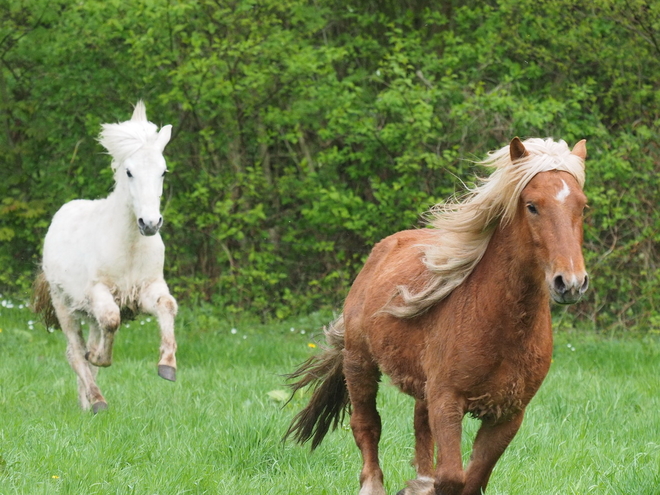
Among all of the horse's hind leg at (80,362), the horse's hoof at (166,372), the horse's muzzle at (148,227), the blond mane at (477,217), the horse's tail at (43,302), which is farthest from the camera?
the horse's tail at (43,302)

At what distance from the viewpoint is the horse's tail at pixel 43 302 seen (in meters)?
7.86

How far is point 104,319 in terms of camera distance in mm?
6410

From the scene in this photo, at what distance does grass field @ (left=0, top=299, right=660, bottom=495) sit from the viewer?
180 inches

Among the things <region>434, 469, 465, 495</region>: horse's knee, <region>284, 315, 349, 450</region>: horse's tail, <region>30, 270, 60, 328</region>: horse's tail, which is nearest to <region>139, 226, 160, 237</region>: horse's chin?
<region>284, 315, 349, 450</region>: horse's tail

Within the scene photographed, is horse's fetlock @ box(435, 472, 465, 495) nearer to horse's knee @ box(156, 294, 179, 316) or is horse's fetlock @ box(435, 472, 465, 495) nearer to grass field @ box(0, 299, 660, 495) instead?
grass field @ box(0, 299, 660, 495)

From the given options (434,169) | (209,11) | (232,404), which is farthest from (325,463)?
(209,11)

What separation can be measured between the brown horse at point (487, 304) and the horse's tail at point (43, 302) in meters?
4.20

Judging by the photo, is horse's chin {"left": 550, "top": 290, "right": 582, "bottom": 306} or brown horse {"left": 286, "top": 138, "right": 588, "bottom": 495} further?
brown horse {"left": 286, "top": 138, "right": 588, "bottom": 495}

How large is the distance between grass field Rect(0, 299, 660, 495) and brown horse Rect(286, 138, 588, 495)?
74cm

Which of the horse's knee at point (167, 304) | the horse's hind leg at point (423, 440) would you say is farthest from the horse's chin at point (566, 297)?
the horse's knee at point (167, 304)

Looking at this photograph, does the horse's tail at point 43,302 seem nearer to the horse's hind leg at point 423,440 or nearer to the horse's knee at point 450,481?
the horse's hind leg at point 423,440

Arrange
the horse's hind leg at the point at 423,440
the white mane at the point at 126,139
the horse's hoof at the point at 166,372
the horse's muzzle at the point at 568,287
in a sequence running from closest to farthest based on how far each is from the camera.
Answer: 1. the horse's muzzle at the point at 568,287
2. the horse's hind leg at the point at 423,440
3. the horse's hoof at the point at 166,372
4. the white mane at the point at 126,139

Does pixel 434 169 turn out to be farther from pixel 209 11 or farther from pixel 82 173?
pixel 82 173

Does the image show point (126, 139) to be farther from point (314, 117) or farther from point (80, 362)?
point (314, 117)
